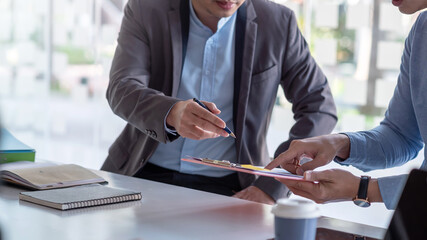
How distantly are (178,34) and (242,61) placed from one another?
28 centimetres

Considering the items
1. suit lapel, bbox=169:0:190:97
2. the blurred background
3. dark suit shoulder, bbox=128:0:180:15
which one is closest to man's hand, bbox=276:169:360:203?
suit lapel, bbox=169:0:190:97

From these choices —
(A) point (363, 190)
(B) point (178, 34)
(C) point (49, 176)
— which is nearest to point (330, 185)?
(A) point (363, 190)

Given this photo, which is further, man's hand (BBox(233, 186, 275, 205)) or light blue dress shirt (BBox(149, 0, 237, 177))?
light blue dress shirt (BBox(149, 0, 237, 177))

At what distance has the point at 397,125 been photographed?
1.99m

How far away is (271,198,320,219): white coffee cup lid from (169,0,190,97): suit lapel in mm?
1346

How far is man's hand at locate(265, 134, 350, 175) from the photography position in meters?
1.83

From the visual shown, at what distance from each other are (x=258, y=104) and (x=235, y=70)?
164 mm

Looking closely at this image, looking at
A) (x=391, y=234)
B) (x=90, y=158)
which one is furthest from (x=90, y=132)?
(x=391, y=234)

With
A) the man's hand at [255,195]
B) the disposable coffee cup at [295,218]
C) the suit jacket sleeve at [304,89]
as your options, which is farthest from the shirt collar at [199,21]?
the disposable coffee cup at [295,218]

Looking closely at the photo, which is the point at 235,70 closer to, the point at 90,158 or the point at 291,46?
the point at 291,46

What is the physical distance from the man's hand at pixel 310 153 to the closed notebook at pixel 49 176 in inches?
22.4

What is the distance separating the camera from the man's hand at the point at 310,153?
6.01 ft

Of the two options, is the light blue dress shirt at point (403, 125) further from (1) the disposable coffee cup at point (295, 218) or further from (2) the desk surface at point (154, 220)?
(1) the disposable coffee cup at point (295, 218)

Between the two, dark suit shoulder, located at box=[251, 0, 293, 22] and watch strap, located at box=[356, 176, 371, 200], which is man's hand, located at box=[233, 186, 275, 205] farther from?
dark suit shoulder, located at box=[251, 0, 293, 22]
